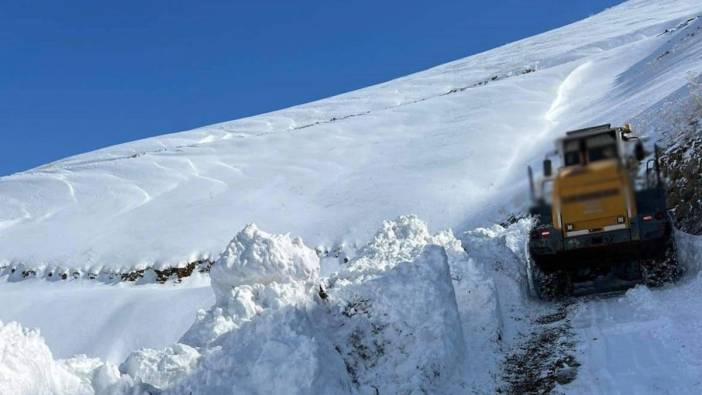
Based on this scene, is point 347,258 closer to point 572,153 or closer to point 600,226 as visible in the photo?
point 572,153

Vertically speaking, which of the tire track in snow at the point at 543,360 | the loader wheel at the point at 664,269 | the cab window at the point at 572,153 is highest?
the cab window at the point at 572,153

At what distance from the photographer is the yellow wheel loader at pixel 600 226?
9250 mm

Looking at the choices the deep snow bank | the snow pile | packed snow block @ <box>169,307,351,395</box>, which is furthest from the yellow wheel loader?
the snow pile

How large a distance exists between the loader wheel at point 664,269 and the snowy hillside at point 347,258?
0.86ft

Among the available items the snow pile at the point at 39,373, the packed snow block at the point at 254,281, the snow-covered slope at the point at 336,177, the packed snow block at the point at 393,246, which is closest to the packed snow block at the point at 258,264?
the packed snow block at the point at 254,281

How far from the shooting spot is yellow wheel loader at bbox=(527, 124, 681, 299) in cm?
925

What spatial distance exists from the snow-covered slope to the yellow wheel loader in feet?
25.4

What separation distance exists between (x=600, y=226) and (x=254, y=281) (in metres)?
5.08

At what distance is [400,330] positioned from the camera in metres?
7.22

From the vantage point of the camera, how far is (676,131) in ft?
47.9

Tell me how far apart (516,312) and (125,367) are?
5832 mm

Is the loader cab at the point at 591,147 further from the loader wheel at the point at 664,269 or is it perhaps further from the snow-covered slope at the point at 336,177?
the snow-covered slope at the point at 336,177

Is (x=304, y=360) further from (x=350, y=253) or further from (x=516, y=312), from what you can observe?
(x=350, y=253)

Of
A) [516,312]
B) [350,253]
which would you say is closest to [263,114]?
[350,253]
